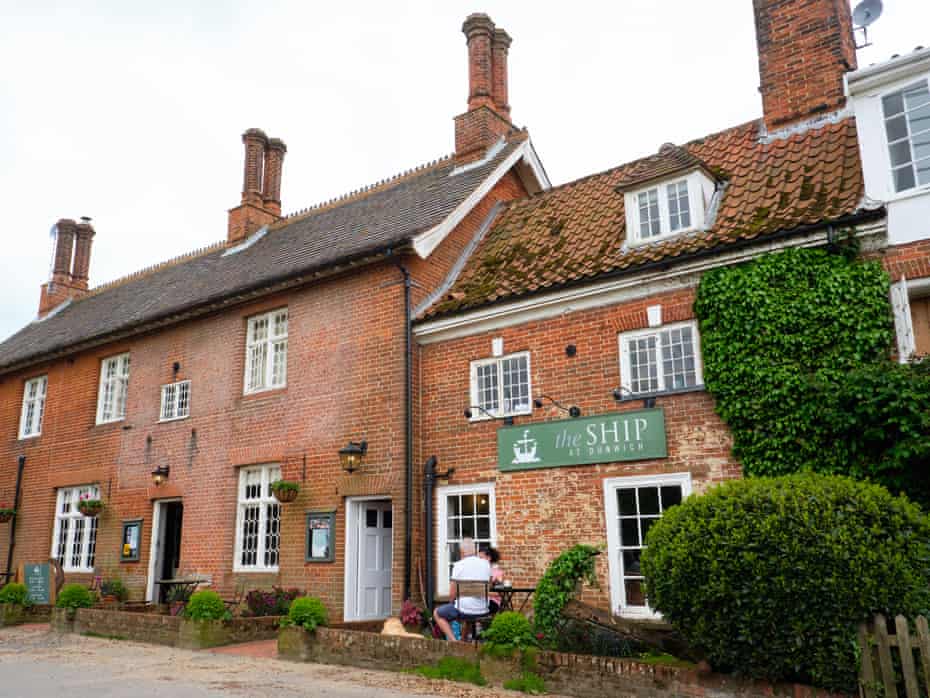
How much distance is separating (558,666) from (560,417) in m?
4.42

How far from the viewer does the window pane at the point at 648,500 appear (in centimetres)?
1091

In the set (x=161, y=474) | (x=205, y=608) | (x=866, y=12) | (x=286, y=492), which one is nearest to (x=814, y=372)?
(x=866, y=12)

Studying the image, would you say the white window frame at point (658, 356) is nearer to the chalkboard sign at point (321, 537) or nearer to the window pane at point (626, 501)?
the window pane at point (626, 501)

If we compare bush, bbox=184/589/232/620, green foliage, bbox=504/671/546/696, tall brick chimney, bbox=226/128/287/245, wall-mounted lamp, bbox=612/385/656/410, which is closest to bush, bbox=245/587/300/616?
bush, bbox=184/589/232/620

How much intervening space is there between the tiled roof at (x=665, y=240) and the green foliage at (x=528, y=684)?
19.0ft

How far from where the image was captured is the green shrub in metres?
8.66

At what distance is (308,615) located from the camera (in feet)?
34.5

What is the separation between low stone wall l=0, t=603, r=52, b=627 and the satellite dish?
18813 millimetres

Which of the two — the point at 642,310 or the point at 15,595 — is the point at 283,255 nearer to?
the point at 15,595

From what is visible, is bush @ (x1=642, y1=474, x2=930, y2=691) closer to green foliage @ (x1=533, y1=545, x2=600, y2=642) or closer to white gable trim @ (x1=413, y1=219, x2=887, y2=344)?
green foliage @ (x1=533, y1=545, x2=600, y2=642)

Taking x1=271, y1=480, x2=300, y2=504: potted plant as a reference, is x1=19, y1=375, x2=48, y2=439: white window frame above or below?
above

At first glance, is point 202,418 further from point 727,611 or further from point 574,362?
point 727,611

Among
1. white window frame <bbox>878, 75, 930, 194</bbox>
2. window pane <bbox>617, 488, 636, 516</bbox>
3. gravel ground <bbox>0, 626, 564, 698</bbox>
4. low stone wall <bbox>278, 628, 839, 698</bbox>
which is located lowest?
gravel ground <bbox>0, 626, 564, 698</bbox>

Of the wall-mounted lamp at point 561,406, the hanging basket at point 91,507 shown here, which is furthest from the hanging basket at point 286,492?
the hanging basket at point 91,507
